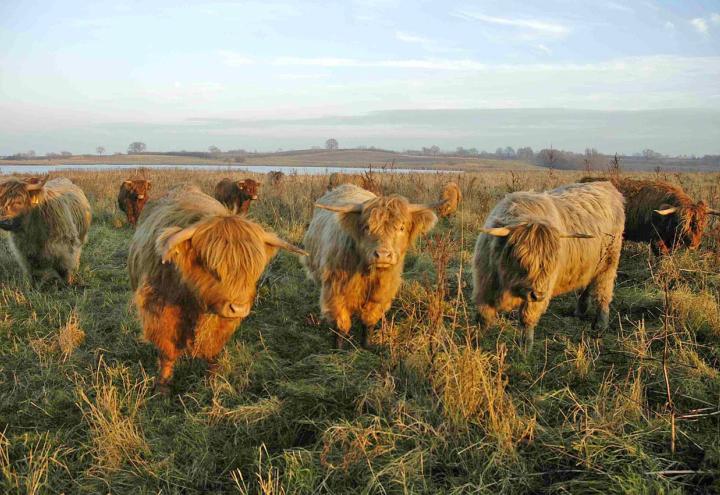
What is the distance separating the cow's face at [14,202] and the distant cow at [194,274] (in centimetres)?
299

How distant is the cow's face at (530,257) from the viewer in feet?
12.9

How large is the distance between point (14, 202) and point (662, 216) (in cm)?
Answer: 996

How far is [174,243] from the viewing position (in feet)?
10.0

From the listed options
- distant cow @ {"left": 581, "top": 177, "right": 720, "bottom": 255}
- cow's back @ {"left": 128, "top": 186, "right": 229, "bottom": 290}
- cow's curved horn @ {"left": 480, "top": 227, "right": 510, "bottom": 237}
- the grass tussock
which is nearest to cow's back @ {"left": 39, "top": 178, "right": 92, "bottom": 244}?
cow's back @ {"left": 128, "top": 186, "right": 229, "bottom": 290}

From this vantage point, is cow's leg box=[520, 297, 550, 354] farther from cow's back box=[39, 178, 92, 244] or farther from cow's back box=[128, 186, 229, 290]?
cow's back box=[39, 178, 92, 244]

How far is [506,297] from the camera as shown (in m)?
4.33

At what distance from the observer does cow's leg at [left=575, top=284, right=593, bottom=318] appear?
5557 millimetres

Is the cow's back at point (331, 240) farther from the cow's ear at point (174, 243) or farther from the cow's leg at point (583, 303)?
the cow's leg at point (583, 303)

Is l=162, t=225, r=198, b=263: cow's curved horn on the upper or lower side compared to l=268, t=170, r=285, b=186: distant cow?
lower

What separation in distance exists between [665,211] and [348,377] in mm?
6660

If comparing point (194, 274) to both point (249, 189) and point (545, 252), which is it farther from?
point (249, 189)

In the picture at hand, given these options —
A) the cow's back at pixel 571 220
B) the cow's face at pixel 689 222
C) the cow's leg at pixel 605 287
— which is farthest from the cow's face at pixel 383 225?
the cow's face at pixel 689 222

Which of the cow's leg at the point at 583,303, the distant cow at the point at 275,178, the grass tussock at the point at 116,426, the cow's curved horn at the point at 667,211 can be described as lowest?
the grass tussock at the point at 116,426

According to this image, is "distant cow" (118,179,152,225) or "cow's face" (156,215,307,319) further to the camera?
"distant cow" (118,179,152,225)
